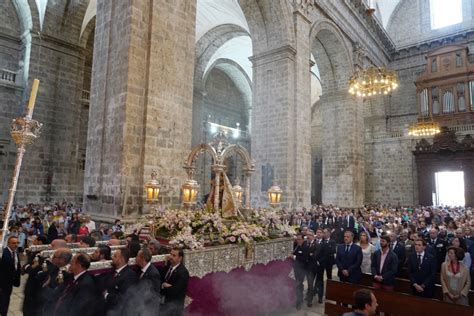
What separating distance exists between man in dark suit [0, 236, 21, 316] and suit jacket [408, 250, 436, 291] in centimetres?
578

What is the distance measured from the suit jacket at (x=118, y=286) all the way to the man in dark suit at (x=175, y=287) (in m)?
0.56

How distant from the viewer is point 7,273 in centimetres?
454

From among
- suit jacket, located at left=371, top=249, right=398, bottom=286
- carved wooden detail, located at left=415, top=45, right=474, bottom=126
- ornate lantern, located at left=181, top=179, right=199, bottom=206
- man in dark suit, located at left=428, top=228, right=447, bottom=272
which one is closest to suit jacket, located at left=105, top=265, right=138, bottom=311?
ornate lantern, located at left=181, top=179, right=199, bottom=206

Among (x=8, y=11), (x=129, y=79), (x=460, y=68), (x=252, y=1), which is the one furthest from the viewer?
(x=460, y=68)

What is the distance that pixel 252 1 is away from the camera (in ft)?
46.8

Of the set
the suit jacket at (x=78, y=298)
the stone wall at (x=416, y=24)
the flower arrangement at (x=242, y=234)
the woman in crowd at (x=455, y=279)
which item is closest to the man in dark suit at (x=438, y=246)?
the woman in crowd at (x=455, y=279)

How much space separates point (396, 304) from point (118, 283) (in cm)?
352

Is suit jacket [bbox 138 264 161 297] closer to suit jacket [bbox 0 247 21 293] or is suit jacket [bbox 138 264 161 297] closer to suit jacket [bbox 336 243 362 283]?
suit jacket [bbox 0 247 21 293]

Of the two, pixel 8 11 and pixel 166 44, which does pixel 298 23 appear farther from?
pixel 8 11

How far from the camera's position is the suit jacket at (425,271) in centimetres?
509

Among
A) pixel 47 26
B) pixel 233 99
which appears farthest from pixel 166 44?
pixel 233 99

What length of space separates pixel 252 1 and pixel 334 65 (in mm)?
7828

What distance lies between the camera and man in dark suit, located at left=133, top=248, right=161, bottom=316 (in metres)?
3.71

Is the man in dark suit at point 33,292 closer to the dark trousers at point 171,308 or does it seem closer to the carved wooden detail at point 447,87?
A: the dark trousers at point 171,308
